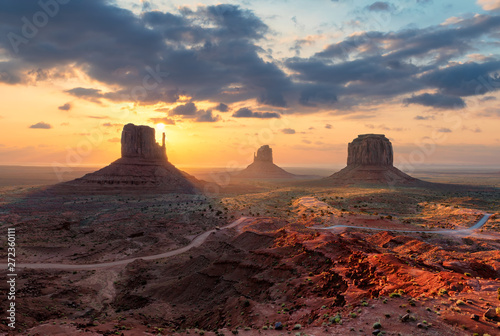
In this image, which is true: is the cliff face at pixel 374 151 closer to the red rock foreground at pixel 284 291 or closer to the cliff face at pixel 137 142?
the cliff face at pixel 137 142

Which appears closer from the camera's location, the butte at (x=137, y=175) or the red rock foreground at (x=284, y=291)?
the red rock foreground at (x=284, y=291)

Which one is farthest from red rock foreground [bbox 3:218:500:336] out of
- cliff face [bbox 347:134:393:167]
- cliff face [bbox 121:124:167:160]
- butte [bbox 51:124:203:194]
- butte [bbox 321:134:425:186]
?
cliff face [bbox 347:134:393:167]

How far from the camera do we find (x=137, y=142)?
128 metres

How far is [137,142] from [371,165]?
4869 inches

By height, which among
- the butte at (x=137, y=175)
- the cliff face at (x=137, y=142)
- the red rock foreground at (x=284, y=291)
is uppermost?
the cliff face at (x=137, y=142)

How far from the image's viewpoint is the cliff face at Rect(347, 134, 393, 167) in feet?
535

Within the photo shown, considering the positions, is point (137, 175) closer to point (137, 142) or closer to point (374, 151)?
point (137, 142)

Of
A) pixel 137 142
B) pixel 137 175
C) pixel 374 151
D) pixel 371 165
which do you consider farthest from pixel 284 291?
pixel 374 151

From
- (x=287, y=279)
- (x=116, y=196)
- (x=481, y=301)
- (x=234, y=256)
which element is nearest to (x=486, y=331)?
(x=481, y=301)

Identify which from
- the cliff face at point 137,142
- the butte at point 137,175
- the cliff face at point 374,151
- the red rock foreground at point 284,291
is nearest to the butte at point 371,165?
the cliff face at point 374,151

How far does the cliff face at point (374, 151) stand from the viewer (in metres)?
163

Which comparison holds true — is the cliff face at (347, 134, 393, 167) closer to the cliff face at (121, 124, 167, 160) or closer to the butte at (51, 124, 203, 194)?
the butte at (51, 124, 203, 194)

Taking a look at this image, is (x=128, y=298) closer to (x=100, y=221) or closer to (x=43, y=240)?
(x=43, y=240)

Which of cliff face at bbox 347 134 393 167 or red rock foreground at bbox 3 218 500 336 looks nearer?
red rock foreground at bbox 3 218 500 336
